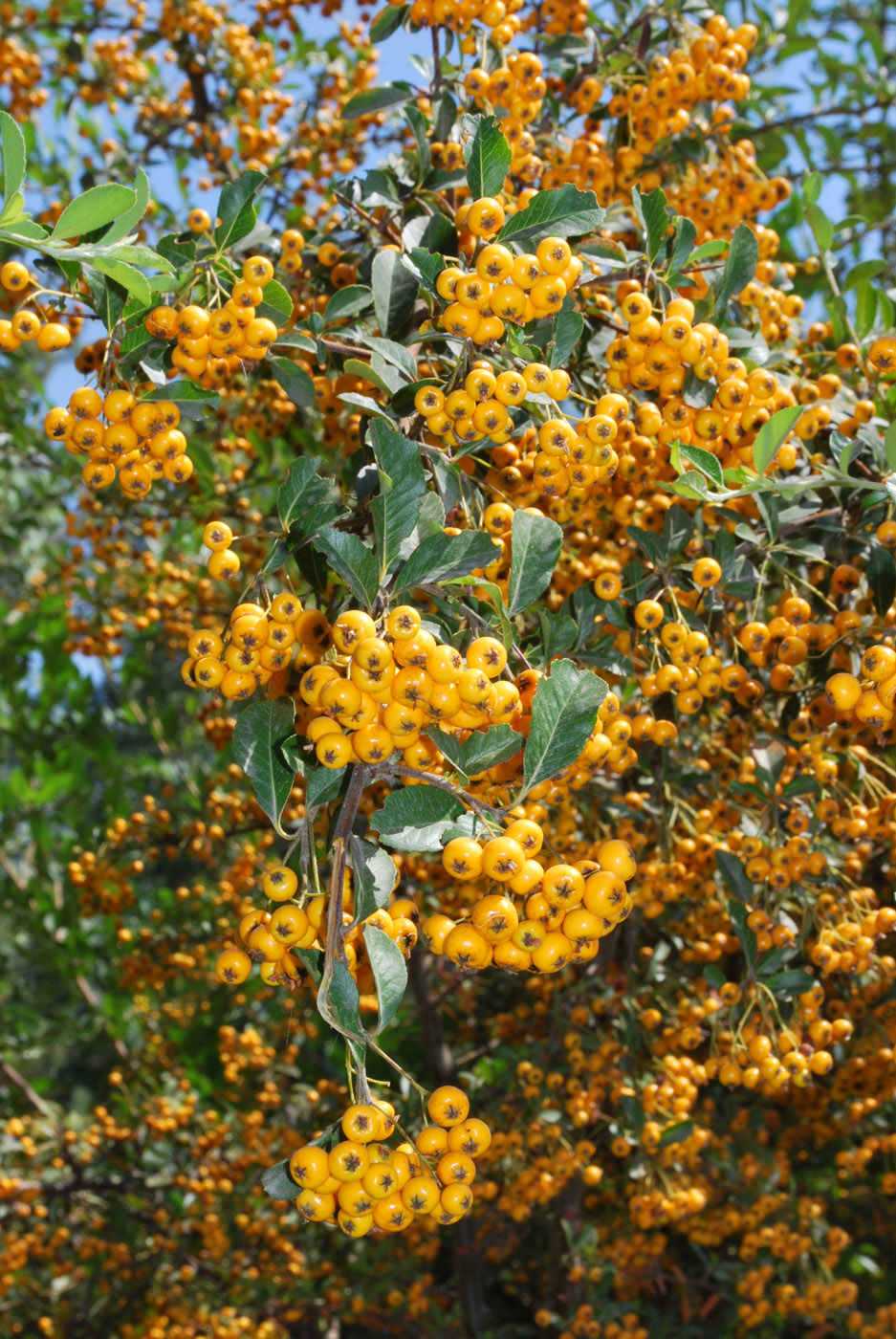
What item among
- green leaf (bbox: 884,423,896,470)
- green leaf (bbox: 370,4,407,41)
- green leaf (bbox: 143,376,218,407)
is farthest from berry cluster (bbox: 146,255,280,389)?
green leaf (bbox: 370,4,407,41)

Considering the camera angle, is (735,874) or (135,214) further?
(735,874)

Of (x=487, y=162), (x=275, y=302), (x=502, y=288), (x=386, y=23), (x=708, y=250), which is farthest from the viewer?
(x=386, y=23)

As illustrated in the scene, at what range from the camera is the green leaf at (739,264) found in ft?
6.34

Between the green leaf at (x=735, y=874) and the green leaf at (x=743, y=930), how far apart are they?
4 centimetres

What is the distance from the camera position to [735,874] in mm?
2281

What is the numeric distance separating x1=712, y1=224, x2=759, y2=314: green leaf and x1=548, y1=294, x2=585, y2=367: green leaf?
48 centimetres

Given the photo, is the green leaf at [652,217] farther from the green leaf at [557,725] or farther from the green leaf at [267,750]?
the green leaf at [267,750]

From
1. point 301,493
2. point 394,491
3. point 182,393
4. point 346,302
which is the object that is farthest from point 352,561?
point 346,302

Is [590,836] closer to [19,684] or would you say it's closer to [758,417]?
[758,417]

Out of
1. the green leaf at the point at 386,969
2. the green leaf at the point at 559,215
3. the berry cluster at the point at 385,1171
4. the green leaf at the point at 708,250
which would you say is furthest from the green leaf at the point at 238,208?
the berry cluster at the point at 385,1171

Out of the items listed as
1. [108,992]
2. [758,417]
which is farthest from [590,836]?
[108,992]

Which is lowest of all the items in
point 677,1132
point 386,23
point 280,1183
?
point 677,1132

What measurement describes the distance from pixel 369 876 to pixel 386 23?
2312mm

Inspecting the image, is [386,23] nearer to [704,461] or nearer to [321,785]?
[704,461]
